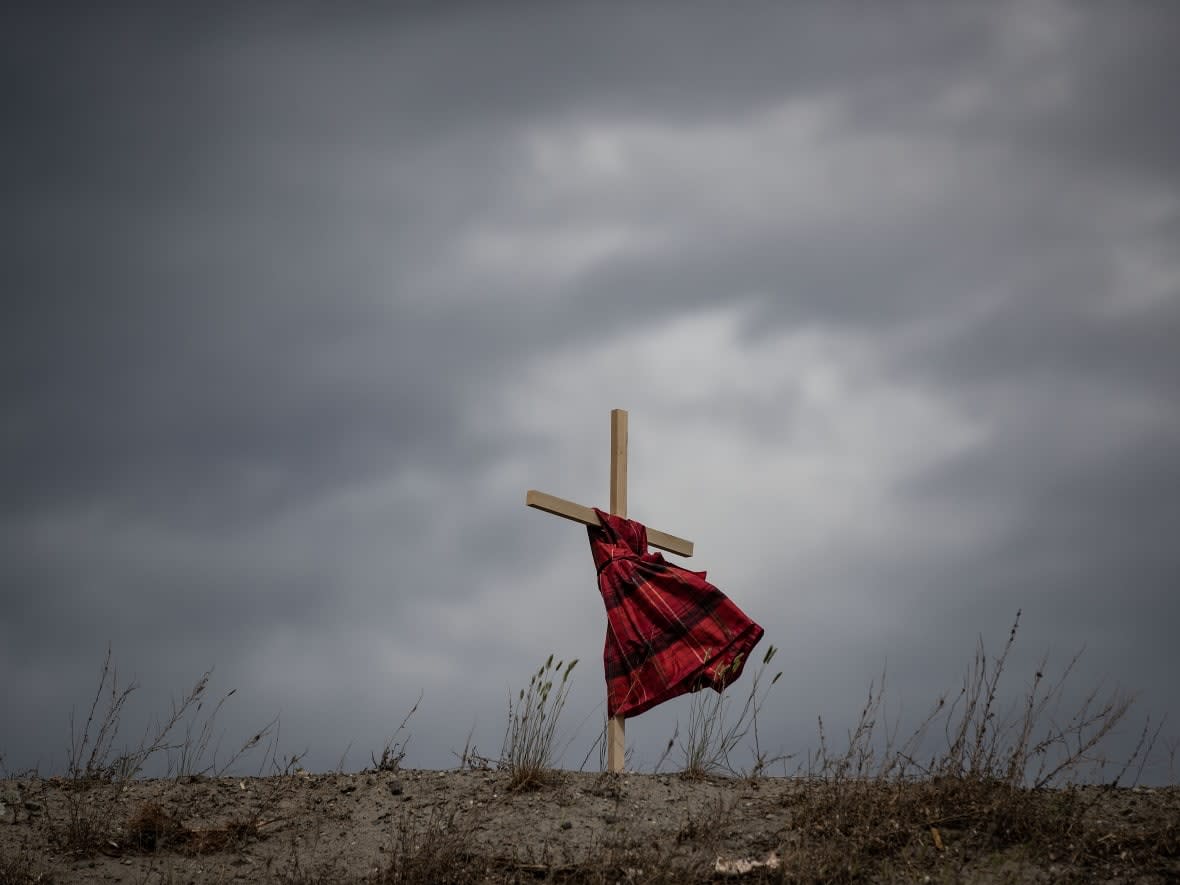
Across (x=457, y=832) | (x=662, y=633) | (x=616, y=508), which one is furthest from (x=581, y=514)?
(x=457, y=832)

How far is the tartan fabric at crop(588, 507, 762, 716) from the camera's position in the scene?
7.42m

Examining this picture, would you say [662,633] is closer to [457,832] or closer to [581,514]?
[581,514]

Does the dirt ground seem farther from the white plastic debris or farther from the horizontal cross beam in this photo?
the horizontal cross beam

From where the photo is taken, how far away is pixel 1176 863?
546cm

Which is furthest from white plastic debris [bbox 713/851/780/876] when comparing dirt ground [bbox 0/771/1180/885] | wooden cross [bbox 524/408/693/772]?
wooden cross [bbox 524/408/693/772]

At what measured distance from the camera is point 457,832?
231 inches

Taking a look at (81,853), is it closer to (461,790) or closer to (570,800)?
(461,790)

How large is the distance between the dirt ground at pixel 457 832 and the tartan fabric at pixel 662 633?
2.48ft

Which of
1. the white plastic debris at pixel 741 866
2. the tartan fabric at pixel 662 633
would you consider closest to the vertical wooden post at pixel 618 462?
the tartan fabric at pixel 662 633

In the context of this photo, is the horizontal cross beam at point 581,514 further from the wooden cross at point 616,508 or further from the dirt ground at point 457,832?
the dirt ground at point 457,832

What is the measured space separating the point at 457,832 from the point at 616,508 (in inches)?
112

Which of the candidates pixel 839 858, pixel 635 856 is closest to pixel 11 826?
pixel 635 856

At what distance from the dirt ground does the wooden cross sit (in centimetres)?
50

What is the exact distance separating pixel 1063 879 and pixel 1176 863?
66cm
